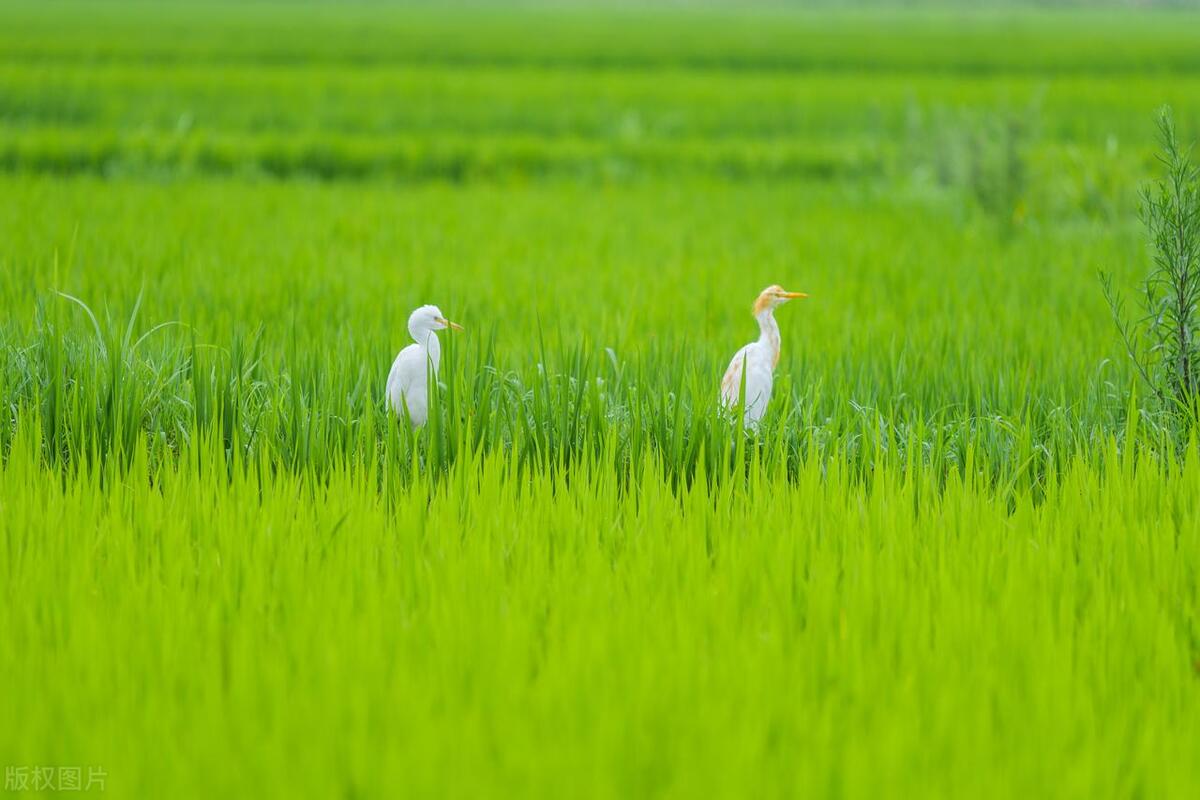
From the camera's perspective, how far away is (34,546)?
229cm

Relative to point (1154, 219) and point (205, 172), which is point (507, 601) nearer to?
point (1154, 219)

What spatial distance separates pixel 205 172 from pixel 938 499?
8919 millimetres

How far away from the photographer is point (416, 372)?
290 centimetres

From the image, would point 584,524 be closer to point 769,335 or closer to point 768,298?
point 769,335

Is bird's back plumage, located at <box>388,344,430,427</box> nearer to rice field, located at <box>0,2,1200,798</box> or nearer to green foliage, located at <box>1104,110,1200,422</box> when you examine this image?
rice field, located at <box>0,2,1200,798</box>

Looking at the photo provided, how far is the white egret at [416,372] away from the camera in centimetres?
290

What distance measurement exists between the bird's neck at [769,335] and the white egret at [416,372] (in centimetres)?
89

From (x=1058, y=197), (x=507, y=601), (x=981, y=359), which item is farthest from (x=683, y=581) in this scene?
(x=1058, y=197)

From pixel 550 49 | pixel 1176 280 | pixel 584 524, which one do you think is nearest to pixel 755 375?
pixel 584 524

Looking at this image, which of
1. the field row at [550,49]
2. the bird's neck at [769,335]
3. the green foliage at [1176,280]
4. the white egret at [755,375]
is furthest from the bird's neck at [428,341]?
the field row at [550,49]

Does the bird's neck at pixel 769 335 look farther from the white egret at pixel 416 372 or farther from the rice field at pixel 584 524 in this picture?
the white egret at pixel 416 372

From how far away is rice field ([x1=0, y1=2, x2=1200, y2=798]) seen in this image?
159cm

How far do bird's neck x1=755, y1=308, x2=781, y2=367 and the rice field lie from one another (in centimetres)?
17

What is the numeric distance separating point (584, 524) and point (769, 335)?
1092 millimetres
